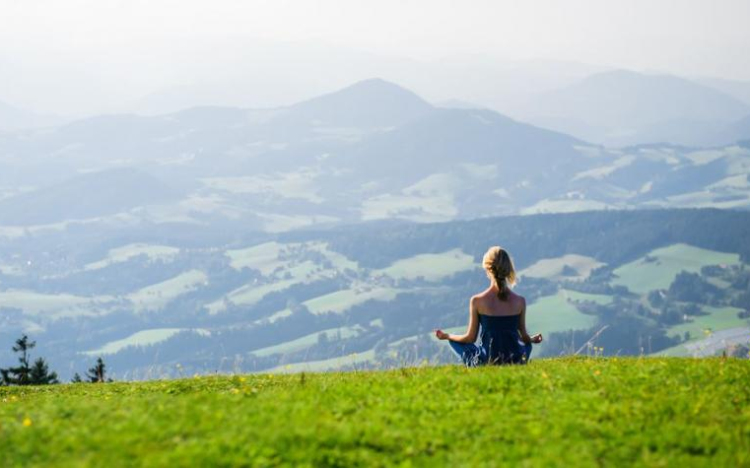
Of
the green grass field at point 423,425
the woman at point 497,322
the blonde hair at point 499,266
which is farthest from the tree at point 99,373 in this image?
the green grass field at point 423,425

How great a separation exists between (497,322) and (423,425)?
22.0ft

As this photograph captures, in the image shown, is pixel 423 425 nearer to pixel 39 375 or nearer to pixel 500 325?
pixel 500 325

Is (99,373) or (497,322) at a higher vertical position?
(497,322)

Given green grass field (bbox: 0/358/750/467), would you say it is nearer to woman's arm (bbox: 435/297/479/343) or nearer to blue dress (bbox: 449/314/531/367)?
woman's arm (bbox: 435/297/479/343)

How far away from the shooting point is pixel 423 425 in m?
12.6

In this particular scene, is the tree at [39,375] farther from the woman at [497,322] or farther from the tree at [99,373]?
the woman at [497,322]

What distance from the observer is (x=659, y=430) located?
12.2m

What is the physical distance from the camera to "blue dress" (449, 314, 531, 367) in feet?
62.3

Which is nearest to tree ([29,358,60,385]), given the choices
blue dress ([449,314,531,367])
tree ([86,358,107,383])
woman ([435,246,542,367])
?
tree ([86,358,107,383])

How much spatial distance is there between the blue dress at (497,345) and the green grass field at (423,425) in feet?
9.98

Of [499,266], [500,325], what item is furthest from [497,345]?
[499,266]

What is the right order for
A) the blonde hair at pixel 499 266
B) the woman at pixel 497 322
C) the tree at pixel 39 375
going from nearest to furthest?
the blonde hair at pixel 499 266 < the woman at pixel 497 322 < the tree at pixel 39 375

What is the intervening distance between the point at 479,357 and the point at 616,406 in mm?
6376

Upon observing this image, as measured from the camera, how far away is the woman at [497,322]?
1825cm
